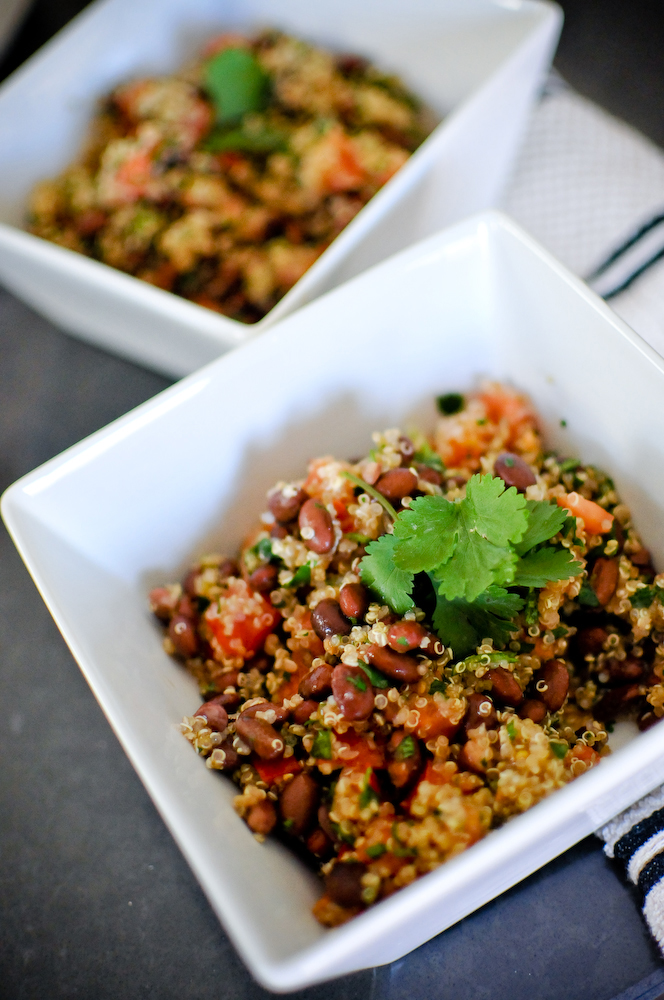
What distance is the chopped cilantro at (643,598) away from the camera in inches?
35.8

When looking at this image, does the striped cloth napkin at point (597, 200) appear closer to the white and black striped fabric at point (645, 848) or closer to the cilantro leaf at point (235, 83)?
the cilantro leaf at point (235, 83)

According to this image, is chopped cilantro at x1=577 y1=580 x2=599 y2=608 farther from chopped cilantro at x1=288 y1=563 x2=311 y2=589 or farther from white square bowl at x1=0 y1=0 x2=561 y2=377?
white square bowl at x1=0 y1=0 x2=561 y2=377

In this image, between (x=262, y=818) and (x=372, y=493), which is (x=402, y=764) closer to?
(x=262, y=818)

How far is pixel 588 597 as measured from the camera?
912 millimetres

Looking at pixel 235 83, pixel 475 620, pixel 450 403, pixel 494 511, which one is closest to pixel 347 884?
pixel 475 620

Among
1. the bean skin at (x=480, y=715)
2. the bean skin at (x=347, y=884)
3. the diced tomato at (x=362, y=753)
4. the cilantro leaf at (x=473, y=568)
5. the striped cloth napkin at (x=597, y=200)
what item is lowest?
the bean skin at (x=347, y=884)

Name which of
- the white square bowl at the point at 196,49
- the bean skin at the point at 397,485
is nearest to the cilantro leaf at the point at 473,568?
the bean skin at the point at 397,485

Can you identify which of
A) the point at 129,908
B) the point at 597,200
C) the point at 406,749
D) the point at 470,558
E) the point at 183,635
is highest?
the point at 597,200

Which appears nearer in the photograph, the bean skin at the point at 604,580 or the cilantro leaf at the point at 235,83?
the bean skin at the point at 604,580

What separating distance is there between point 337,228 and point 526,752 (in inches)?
40.5

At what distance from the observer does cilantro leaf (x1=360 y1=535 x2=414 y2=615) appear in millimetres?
860

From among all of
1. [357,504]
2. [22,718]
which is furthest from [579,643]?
[22,718]

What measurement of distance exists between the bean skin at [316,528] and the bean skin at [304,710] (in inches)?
7.4

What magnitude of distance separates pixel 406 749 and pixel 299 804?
127 mm
